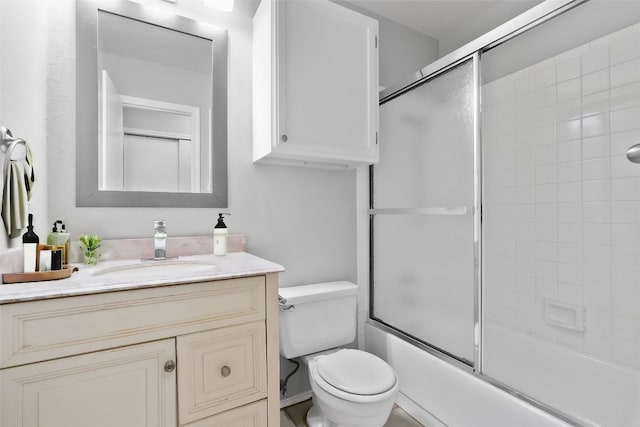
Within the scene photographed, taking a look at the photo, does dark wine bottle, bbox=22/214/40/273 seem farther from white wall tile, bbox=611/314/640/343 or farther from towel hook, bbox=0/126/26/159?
white wall tile, bbox=611/314/640/343

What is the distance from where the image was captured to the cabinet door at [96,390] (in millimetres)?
773

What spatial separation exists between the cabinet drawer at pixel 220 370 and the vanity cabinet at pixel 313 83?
0.81m

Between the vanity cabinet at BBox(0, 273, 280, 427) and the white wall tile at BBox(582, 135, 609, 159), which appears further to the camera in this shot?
the white wall tile at BBox(582, 135, 609, 159)

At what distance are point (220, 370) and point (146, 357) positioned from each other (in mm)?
232

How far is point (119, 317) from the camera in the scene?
87 cm

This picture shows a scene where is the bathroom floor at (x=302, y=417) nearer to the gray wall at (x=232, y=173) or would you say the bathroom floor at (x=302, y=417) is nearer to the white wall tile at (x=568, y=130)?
the gray wall at (x=232, y=173)

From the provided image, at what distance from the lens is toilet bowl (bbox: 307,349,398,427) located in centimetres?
124

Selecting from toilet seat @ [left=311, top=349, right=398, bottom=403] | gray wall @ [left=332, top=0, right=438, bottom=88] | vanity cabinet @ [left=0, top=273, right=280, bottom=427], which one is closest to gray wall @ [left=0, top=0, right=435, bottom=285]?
gray wall @ [left=332, top=0, right=438, bottom=88]

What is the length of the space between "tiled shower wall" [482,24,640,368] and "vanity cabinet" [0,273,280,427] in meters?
1.17

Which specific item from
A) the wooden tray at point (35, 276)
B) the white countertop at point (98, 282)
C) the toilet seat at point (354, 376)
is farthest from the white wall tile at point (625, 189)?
the wooden tray at point (35, 276)

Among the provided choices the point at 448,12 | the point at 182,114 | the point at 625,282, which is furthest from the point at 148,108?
the point at 625,282

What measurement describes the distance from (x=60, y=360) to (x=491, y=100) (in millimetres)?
2400

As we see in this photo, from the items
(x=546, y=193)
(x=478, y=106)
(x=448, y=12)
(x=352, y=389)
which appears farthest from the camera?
(x=448, y=12)

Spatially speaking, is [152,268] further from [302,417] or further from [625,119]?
[625,119]
